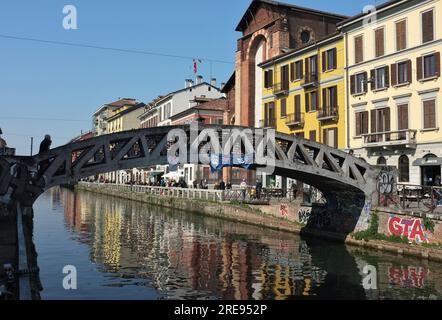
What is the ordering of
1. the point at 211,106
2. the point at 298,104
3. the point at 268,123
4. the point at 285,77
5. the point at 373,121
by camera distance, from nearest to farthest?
1. the point at 373,121
2. the point at 298,104
3. the point at 285,77
4. the point at 268,123
5. the point at 211,106

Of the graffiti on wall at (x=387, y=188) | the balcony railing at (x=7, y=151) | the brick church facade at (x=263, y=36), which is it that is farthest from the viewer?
the brick church facade at (x=263, y=36)

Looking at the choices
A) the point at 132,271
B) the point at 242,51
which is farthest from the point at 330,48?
the point at 132,271

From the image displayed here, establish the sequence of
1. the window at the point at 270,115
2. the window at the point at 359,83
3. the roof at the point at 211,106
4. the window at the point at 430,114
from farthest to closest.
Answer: the roof at the point at 211,106 < the window at the point at 270,115 < the window at the point at 359,83 < the window at the point at 430,114

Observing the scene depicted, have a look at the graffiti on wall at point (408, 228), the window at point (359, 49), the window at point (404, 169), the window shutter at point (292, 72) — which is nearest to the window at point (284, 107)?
the window shutter at point (292, 72)

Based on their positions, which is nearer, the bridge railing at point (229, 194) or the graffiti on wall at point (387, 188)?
the graffiti on wall at point (387, 188)

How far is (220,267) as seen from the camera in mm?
19984

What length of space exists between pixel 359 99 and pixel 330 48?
5.36 metres

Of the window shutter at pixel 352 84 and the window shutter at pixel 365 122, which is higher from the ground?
the window shutter at pixel 352 84

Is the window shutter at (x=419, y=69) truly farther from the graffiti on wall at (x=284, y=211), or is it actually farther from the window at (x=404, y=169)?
the graffiti on wall at (x=284, y=211)

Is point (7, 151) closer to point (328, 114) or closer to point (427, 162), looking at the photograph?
point (427, 162)

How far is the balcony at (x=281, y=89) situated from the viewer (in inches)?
1703

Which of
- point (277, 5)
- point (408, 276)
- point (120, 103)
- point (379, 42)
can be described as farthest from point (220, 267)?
point (120, 103)

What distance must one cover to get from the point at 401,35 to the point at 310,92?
1007 centimetres

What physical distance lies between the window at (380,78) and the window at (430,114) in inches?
Answer: 139
